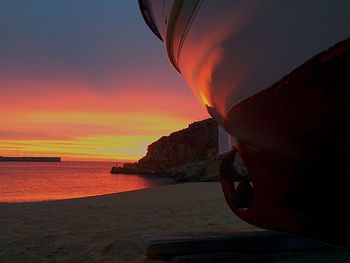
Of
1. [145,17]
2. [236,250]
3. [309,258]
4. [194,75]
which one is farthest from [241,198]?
[145,17]

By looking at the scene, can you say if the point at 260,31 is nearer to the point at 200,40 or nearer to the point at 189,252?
the point at 200,40

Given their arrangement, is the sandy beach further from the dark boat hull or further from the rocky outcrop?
the rocky outcrop

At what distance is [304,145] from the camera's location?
1.73 meters

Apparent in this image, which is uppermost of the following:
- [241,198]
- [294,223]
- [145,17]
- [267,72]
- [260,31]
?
[145,17]

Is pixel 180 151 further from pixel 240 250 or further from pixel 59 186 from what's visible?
pixel 240 250

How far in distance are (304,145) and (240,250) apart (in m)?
1.90

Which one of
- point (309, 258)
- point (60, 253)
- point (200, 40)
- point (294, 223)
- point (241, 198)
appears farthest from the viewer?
point (60, 253)

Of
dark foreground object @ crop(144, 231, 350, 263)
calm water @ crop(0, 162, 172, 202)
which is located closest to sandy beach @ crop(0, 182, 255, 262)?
dark foreground object @ crop(144, 231, 350, 263)

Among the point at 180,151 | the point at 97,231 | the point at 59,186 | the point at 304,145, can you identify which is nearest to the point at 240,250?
the point at 304,145

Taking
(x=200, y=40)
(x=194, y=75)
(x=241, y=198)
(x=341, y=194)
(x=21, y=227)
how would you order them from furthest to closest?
1. (x=21, y=227)
2. (x=241, y=198)
3. (x=194, y=75)
4. (x=200, y=40)
5. (x=341, y=194)

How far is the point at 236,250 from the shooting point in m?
3.35

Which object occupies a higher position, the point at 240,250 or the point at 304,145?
the point at 304,145

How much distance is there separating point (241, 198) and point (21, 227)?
3.58m

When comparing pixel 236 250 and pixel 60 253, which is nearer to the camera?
pixel 236 250
